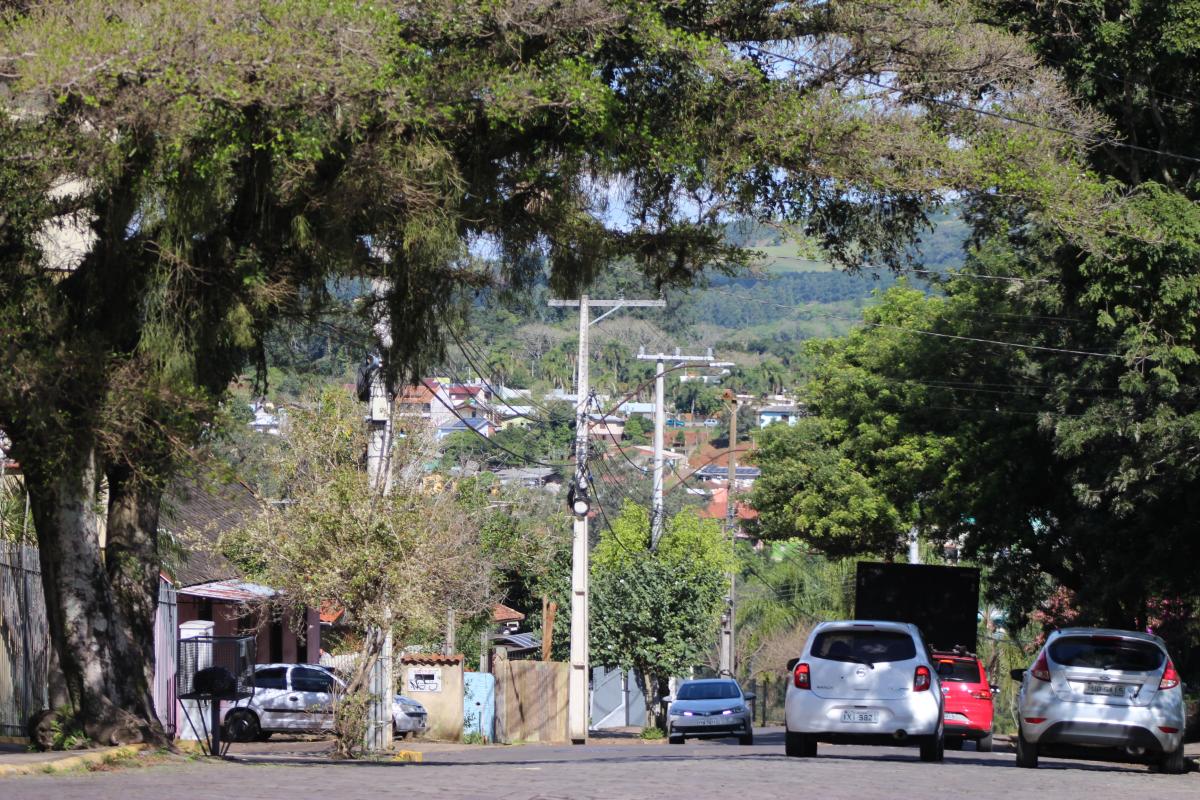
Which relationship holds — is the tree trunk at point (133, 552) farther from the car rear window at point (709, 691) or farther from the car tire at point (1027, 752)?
the car rear window at point (709, 691)

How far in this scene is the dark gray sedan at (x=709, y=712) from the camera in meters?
34.1

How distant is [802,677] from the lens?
17.1 metres

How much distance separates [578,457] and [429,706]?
8.15 m

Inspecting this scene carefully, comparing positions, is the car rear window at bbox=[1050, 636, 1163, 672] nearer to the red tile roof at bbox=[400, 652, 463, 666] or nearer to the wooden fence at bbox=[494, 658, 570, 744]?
the red tile roof at bbox=[400, 652, 463, 666]

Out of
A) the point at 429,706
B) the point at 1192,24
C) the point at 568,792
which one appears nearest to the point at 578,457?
the point at 429,706

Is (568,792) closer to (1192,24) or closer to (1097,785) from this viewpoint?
(1097,785)

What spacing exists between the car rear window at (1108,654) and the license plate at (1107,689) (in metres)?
0.21

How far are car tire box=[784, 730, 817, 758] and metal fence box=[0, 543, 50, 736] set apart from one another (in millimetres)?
8859

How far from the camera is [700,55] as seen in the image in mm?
12828

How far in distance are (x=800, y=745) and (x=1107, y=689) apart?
11.7ft

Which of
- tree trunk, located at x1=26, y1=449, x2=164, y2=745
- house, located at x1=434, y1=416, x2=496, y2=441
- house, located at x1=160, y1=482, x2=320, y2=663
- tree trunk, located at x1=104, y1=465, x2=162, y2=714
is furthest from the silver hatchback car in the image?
house, located at x1=160, y1=482, x2=320, y2=663

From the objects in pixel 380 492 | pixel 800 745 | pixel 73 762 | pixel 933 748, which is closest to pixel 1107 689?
pixel 933 748

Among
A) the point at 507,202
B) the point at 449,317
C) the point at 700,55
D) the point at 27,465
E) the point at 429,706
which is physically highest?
the point at 700,55

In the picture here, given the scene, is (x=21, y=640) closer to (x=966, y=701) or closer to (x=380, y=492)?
(x=380, y=492)
